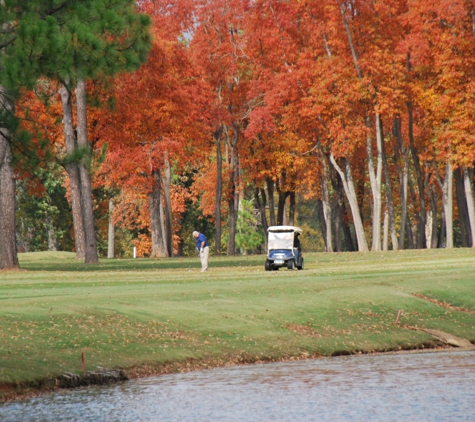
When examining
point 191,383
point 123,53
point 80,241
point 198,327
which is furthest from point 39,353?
point 80,241

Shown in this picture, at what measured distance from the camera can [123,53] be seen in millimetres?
20750

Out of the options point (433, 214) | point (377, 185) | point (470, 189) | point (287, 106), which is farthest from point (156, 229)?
point (470, 189)

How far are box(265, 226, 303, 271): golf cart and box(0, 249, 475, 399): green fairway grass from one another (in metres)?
2.34

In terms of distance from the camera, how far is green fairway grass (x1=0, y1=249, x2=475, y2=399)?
20.9 m

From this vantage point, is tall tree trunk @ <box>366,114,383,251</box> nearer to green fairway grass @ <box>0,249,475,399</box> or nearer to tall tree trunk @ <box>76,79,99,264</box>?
tall tree trunk @ <box>76,79,99,264</box>

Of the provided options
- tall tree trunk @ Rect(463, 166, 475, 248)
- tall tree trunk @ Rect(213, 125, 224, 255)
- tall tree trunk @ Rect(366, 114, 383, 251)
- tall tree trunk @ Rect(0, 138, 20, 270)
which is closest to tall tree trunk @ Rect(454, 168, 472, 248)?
tall tree trunk @ Rect(463, 166, 475, 248)

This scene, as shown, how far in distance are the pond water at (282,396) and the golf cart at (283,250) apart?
18045 mm

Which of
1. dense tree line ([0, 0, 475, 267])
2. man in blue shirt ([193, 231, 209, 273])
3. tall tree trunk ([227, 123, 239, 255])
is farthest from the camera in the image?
tall tree trunk ([227, 123, 239, 255])

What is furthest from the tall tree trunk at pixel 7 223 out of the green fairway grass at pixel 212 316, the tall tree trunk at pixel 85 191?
the tall tree trunk at pixel 85 191

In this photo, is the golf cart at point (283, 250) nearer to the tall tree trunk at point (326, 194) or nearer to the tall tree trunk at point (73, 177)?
the tall tree trunk at point (73, 177)

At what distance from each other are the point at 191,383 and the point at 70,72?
6.76 meters

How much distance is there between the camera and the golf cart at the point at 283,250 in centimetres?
3976

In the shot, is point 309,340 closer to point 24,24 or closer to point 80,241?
point 24,24

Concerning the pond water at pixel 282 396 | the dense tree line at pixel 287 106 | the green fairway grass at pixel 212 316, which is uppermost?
the dense tree line at pixel 287 106
